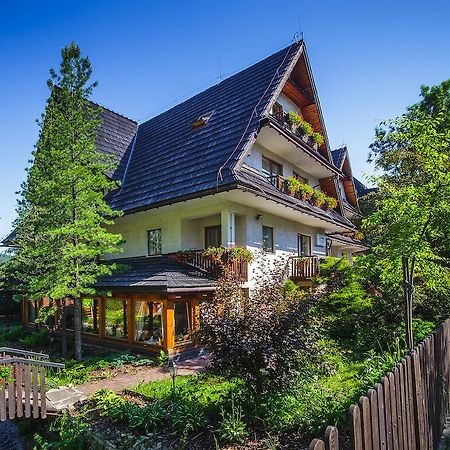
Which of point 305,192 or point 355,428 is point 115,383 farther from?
point 305,192

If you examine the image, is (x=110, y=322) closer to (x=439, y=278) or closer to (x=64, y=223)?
(x=64, y=223)

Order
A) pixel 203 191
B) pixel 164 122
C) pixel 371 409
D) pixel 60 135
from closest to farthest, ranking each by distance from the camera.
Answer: pixel 371 409
pixel 60 135
pixel 203 191
pixel 164 122

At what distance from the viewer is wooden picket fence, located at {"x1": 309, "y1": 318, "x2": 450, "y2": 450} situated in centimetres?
274

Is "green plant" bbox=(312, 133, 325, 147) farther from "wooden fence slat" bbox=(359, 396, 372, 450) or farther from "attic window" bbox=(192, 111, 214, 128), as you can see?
"wooden fence slat" bbox=(359, 396, 372, 450)

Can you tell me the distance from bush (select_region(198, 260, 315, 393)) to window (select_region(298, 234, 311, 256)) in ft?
42.8

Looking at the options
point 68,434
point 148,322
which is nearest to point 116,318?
point 148,322

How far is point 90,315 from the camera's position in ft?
47.6

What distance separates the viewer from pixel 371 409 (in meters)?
2.94

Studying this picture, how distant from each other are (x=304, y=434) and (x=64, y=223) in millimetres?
9809

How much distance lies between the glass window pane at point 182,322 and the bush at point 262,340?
5868 millimetres

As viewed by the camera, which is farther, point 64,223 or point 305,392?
point 64,223

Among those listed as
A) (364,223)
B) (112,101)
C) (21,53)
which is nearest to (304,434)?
(364,223)

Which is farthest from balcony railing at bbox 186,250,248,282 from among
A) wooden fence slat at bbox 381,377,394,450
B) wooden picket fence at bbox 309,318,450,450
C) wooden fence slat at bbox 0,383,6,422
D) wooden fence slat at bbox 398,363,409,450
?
wooden fence slat at bbox 381,377,394,450

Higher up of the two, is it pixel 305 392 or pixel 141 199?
pixel 141 199
